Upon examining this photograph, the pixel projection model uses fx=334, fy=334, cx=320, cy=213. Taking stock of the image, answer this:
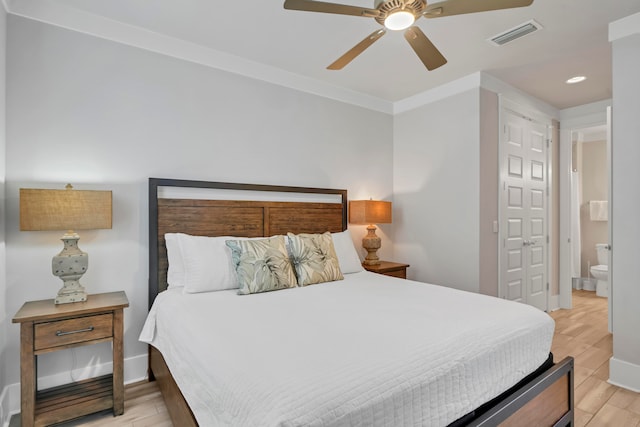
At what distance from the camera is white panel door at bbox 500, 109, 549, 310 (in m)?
3.64

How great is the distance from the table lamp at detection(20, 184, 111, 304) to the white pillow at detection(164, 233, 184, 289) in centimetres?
44

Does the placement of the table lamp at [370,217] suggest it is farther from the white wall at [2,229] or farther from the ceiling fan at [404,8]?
the white wall at [2,229]

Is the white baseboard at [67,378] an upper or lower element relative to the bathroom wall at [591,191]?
lower

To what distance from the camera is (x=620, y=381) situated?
8.05 feet

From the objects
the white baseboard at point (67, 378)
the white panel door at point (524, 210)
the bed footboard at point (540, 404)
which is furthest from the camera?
→ the white panel door at point (524, 210)

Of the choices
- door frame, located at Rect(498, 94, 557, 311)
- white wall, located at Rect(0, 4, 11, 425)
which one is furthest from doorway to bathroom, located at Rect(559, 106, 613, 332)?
white wall, located at Rect(0, 4, 11, 425)

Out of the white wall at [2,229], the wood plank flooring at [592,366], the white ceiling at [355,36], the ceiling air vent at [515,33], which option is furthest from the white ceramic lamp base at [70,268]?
the ceiling air vent at [515,33]

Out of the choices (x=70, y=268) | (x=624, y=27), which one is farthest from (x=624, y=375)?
(x=70, y=268)

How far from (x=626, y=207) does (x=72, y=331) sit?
3.77 m

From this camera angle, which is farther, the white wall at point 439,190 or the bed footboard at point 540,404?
the white wall at point 439,190

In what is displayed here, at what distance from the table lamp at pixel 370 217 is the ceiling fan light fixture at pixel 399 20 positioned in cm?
200

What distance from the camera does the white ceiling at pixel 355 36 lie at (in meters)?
2.26

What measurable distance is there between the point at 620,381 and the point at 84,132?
4.26m

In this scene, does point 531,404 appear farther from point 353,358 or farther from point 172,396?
point 172,396
